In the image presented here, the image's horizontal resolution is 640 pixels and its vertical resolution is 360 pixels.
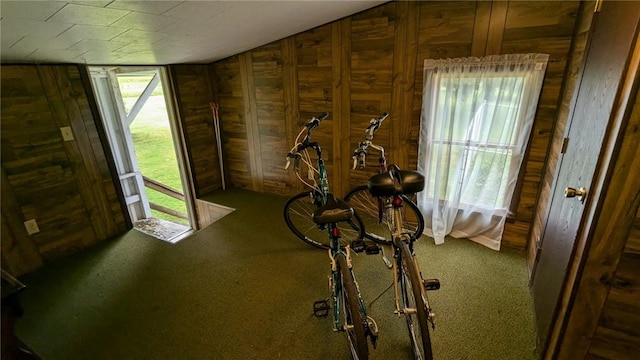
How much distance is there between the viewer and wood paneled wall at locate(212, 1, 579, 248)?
2.08 metres

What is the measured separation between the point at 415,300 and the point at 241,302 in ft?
4.24

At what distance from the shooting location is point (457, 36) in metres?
2.28

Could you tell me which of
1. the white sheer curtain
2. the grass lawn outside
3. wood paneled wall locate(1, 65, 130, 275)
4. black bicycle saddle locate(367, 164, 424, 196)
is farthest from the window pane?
the grass lawn outside

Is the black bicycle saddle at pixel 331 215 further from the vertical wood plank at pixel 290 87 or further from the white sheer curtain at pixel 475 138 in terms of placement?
the vertical wood plank at pixel 290 87

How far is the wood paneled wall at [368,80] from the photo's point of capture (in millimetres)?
2080

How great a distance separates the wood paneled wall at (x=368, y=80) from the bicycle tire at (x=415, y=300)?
144 cm

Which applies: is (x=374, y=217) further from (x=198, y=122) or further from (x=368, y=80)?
(x=198, y=122)

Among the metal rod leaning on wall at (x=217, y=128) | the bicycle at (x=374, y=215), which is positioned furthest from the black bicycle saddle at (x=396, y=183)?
the metal rod leaning on wall at (x=217, y=128)

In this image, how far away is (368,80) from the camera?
2.74 meters

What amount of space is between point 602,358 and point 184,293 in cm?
244

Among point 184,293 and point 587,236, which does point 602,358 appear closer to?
point 587,236

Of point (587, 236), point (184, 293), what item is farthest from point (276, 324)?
point (587, 236)

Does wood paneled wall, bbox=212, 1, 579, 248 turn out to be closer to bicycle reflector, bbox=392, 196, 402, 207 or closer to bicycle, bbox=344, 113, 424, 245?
bicycle, bbox=344, 113, 424, 245

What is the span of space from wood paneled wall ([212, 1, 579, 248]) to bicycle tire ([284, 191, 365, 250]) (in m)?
0.43
